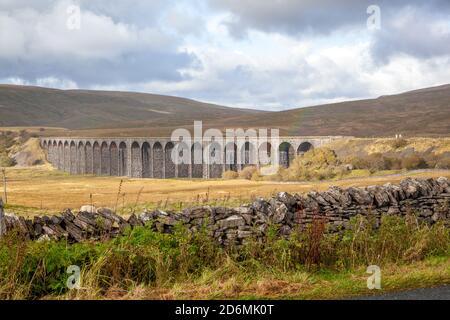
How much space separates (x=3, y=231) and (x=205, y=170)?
275 ft

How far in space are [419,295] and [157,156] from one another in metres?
93.4

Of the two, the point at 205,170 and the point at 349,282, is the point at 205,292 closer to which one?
the point at 349,282

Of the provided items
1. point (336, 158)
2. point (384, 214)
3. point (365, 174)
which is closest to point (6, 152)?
point (336, 158)

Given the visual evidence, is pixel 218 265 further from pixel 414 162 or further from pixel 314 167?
pixel 314 167

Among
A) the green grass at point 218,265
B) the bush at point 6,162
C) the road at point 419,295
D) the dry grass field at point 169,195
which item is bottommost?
the dry grass field at point 169,195

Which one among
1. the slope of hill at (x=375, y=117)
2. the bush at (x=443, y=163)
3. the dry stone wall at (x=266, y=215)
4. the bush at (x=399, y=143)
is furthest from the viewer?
the slope of hill at (x=375, y=117)

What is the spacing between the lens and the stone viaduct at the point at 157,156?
281ft

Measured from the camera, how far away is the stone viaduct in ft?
281

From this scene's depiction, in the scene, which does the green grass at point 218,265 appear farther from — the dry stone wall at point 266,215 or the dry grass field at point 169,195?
the dry grass field at point 169,195

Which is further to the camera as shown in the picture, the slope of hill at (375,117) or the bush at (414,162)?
the slope of hill at (375,117)

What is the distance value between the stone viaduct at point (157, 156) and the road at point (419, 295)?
73.7 m

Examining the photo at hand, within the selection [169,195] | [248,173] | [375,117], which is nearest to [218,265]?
[169,195]

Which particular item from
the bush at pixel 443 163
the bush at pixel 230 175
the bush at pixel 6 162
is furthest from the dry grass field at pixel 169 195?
the bush at pixel 6 162

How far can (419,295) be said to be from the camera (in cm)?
809
